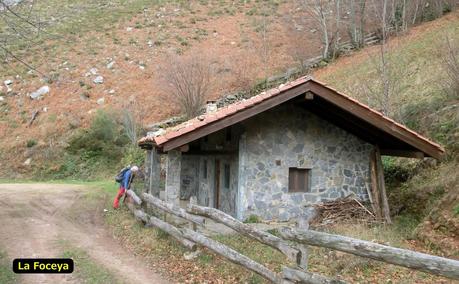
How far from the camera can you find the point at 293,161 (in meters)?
13.4

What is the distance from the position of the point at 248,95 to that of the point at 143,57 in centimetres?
1181

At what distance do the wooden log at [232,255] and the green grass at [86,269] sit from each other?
179cm

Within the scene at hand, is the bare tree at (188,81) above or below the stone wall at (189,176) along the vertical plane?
above

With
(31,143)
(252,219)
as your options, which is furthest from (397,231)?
(31,143)

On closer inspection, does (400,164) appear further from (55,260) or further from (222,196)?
(55,260)

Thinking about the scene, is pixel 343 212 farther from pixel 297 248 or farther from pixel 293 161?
pixel 297 248

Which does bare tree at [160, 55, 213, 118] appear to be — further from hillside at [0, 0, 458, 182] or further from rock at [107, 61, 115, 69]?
rock at [107, 61, 115, 69]

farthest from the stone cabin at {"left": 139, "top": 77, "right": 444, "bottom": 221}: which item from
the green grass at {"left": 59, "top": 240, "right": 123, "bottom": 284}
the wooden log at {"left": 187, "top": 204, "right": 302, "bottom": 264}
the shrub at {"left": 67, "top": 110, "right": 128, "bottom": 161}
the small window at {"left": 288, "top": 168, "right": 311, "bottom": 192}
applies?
the shrub at {"left": 67, "top": 110, "right": 128, "bottom": 161}

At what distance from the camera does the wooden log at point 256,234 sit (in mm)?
7036

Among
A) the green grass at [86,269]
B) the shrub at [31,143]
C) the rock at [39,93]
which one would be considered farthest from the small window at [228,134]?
the rock at [39,93]

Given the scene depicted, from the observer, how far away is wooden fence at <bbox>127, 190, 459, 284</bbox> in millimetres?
5070

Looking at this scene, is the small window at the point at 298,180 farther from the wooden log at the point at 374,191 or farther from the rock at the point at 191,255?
the rock at the point at 191,255

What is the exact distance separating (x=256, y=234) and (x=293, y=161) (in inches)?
230

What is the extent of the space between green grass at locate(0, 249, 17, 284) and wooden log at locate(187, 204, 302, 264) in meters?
3.70
